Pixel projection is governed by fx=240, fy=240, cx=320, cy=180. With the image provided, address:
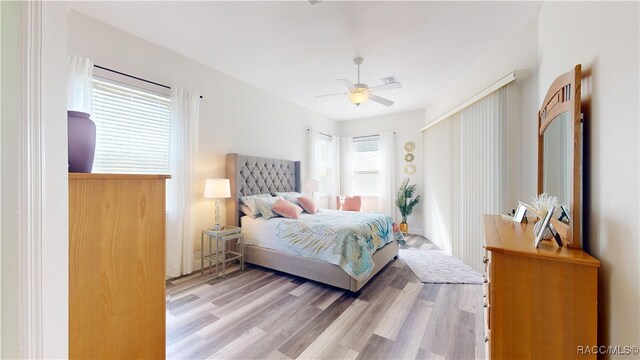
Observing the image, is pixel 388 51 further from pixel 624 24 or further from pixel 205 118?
pixel 205 118

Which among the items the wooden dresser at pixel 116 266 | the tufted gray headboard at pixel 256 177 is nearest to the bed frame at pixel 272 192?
the tufted gray headboard at pixel 256 177

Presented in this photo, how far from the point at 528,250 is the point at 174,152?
3.31 meters

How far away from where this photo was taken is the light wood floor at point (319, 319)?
5.68ft

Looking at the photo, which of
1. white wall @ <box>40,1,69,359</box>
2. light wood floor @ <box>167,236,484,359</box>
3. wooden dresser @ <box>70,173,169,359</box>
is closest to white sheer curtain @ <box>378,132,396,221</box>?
light wood floor @ <box>167,236,484,359</box>

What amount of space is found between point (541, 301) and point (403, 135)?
15.5ft

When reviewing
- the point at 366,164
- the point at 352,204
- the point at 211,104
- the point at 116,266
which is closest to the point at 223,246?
the point at 211,104

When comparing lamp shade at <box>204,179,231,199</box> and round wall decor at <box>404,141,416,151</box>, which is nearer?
lamp shade at <box>204,179,231,199</box>

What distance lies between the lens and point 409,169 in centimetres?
536

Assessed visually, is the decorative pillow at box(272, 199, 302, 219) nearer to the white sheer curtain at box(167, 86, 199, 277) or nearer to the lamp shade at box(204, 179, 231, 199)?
the lamp shade at box(204, 179, 231, 199)

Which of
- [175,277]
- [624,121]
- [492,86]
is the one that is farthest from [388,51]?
[175,277]

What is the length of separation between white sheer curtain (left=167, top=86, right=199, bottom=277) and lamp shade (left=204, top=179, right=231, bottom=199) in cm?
19

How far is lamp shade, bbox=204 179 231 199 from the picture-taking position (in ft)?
9.94

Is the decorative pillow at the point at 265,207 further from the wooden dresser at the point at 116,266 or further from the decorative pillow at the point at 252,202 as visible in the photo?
the wooden dresser at the point at 116,266

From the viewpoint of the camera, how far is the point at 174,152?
2.88m
